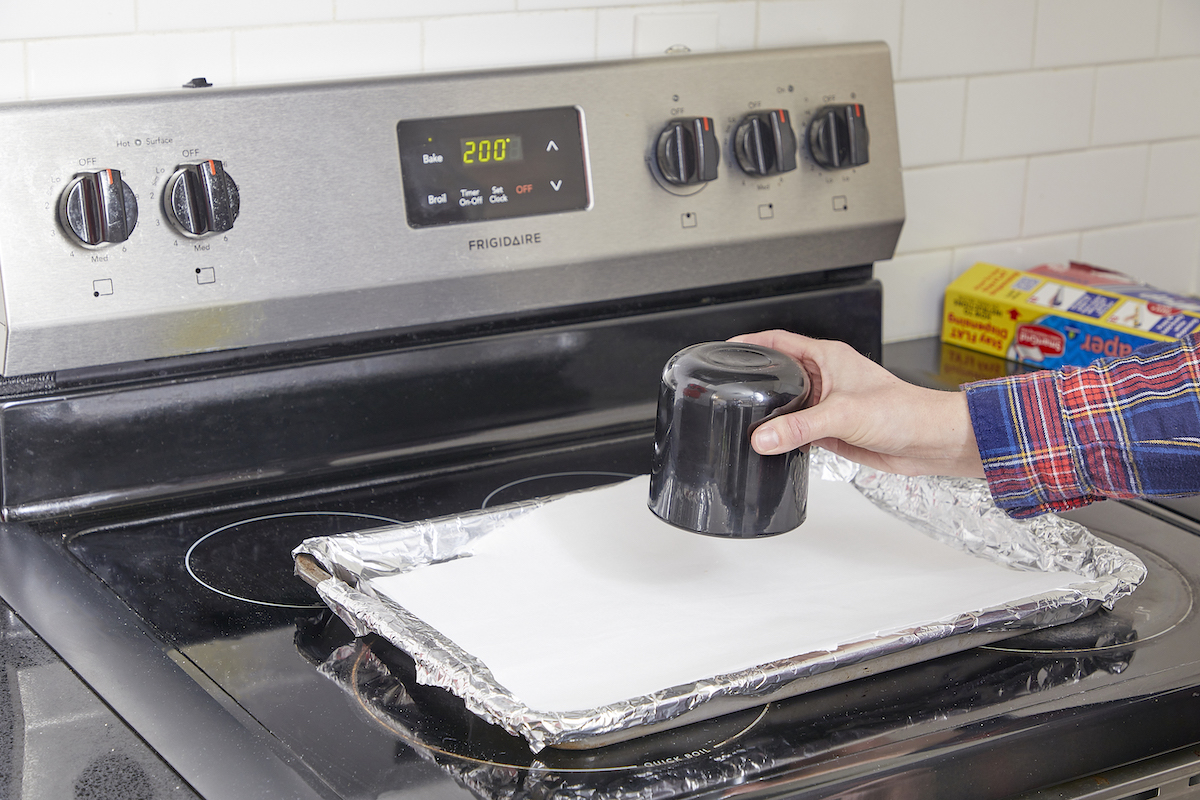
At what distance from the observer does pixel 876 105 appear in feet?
3.90

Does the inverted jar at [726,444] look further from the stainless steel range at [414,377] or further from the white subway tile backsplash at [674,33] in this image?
the white subway tile backsplash at [674,33]

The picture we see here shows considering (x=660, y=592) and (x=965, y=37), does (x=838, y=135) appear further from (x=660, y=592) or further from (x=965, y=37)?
(x=660, y=592)

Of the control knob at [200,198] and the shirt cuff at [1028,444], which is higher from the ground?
the control knob at [200,198]

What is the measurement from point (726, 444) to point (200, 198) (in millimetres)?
448

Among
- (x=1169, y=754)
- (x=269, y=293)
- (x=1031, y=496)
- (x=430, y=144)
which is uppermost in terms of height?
(x=430, y=144)

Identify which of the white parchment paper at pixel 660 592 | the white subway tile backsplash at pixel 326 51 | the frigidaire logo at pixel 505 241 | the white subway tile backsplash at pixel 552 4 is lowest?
the white parchment paper at pixel 660 592

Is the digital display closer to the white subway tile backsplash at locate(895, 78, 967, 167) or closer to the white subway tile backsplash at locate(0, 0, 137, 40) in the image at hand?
the white subway tile backsplash at locate(0, 0, 137, 40)

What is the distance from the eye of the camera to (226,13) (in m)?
0.98

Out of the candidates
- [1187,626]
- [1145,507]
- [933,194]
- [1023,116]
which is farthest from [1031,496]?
[1023,116]

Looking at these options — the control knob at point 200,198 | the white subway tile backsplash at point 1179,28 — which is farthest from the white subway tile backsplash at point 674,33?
the white subway tile backsplash at point 1179,28

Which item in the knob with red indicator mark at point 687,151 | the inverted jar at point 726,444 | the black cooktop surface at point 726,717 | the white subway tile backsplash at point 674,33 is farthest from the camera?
the white subway tile backsplash at point 674,33

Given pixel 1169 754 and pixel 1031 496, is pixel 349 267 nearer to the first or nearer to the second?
pixel 1031 496

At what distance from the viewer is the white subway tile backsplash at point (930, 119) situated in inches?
53.2

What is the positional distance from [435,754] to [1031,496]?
0.44 meters
